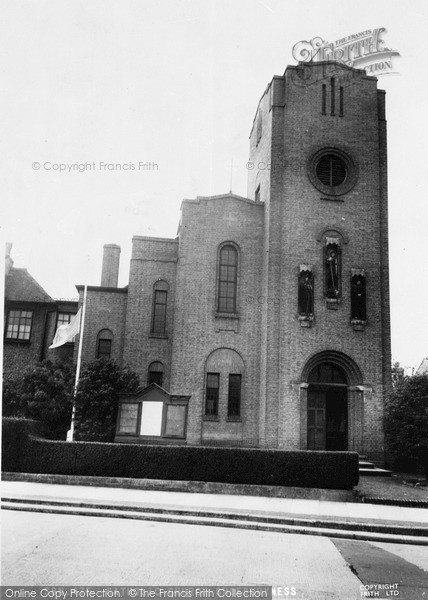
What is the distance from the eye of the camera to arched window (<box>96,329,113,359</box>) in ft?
89.3

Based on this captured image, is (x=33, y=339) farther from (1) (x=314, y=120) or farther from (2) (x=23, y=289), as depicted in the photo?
(1) (x=314, y=120)

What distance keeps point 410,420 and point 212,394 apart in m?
8.79

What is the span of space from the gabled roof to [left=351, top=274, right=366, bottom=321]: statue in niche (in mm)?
15976

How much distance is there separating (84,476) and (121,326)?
11556 mm

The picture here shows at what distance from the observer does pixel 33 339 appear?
2914cm

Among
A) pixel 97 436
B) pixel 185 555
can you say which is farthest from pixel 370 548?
pixel 97 436

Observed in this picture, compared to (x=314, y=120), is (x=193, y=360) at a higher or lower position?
lower

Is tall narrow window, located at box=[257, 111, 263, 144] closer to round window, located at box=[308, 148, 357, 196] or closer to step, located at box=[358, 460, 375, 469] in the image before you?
round window, located at box=[308, 148, 357, 196]

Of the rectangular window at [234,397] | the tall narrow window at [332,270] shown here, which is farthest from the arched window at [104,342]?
the tall narrow window at [332,270]

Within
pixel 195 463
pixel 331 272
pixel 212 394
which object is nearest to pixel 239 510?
pixel 195 463

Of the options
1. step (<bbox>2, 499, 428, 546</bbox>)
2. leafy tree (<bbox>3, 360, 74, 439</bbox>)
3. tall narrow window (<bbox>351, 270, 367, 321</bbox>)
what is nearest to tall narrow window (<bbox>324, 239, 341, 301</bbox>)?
tall narrow window (<bbox>351, 270, 367, 321</bbox>)

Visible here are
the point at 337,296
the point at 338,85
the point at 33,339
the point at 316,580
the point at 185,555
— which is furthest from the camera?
the point at 33,339

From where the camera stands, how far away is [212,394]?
24719 millimetres

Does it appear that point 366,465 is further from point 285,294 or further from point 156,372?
point 156,372
